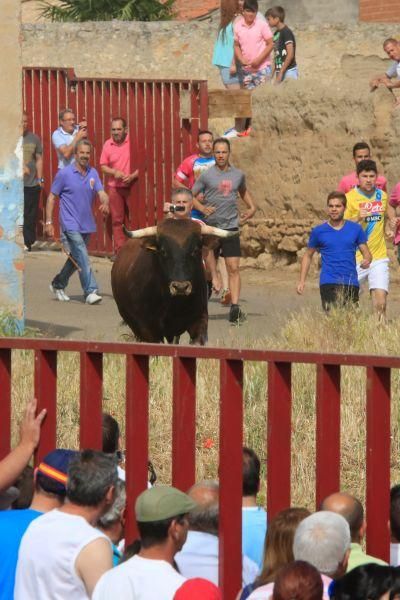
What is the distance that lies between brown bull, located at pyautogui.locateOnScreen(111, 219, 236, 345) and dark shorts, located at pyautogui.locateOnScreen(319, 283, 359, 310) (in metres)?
1.22

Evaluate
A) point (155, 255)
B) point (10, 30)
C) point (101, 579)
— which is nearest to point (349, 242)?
point (155, 255)

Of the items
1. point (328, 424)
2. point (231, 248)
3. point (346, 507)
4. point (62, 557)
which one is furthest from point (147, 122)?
point (62, 557)

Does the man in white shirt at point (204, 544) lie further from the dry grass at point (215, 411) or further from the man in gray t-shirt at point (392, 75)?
the man in gray t-shirt at point (392, 75)

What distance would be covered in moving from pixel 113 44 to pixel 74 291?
11.6 meters

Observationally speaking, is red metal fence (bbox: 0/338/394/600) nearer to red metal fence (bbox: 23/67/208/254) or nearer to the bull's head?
the bull's head

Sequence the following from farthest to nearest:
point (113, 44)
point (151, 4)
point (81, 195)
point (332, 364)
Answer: point (151, 4)
point (113, 44)
point (81, 195)
point (332, 364)

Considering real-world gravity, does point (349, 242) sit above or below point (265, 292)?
above

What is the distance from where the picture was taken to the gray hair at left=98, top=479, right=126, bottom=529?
263 inches

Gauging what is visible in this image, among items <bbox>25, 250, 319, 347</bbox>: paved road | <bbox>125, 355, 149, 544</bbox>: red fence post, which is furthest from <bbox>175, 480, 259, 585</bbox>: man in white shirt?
<bbox>25, 250, 319, 347</bbox>: paved road

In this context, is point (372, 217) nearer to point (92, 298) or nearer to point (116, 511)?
point (92, 298)

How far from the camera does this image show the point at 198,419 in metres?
10.6

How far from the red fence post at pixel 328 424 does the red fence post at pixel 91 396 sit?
103 cm

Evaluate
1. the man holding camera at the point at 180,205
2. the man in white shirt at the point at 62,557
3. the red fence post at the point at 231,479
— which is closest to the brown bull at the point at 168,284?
the man holding camera at the point at 180,205

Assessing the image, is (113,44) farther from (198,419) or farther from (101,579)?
(101,579)
